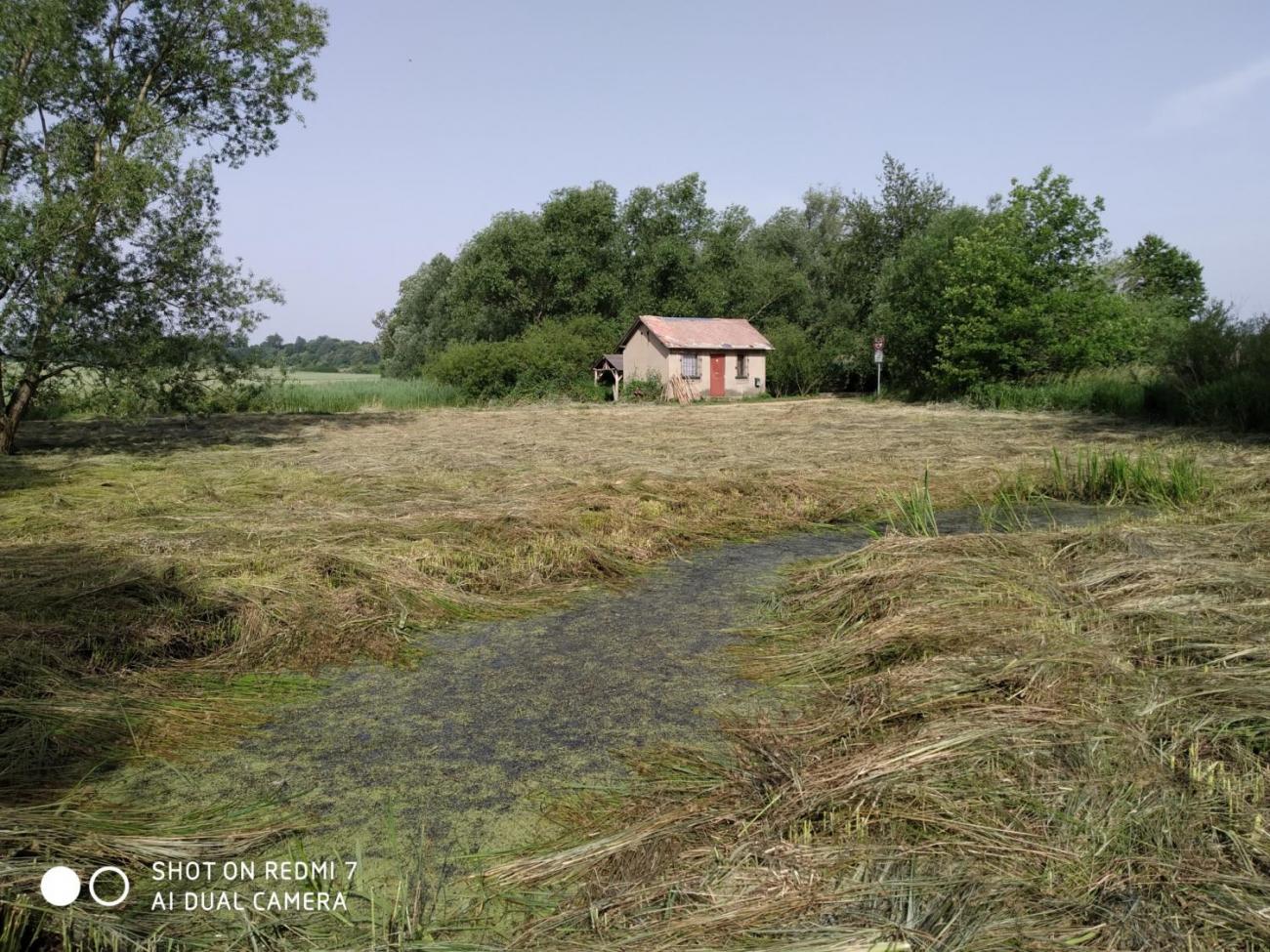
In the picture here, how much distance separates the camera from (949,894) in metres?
2.16

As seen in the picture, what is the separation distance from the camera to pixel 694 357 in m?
35.9

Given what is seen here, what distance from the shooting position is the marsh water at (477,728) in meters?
2.90

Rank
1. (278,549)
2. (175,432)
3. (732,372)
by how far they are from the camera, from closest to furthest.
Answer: (278,549) → (175,432) → (732,372)

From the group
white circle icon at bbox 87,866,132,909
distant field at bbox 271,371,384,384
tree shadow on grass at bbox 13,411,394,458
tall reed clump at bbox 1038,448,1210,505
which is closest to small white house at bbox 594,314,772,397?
distant field at bbox 271,371,384,384

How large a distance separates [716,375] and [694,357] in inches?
57.0

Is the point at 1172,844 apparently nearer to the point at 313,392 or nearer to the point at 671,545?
the point at 671,545

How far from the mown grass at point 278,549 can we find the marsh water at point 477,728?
0.83ft

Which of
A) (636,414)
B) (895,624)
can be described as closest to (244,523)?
(895,624)

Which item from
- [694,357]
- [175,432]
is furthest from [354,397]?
[694,357]

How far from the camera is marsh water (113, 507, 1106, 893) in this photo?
114 inches

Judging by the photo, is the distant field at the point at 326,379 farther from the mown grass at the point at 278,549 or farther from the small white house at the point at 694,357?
the mown grass at the point at 278,549

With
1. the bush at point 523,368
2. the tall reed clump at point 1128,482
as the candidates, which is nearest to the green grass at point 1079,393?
the tall reed clump at point 1128,482

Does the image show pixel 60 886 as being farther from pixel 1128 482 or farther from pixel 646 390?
pixel 646 390

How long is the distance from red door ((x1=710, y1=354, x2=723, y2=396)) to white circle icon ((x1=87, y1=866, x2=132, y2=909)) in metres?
34.7
